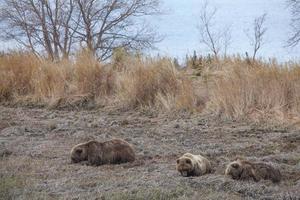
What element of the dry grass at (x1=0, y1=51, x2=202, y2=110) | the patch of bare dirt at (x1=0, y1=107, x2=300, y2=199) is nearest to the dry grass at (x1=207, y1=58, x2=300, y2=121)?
the patch of bare dirt at (x1=0, y1=107, x2=300, y2=199)

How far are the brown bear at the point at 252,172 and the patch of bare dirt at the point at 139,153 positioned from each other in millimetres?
147

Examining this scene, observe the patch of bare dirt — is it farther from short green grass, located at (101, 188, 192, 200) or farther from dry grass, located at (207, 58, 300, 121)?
dry grass, located at (207, 58, 300, 121)

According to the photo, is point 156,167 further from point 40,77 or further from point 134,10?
point 134,10

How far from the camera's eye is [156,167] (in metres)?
6.88

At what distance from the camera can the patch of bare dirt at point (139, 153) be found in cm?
578

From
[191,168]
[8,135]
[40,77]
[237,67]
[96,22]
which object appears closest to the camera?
[191,168]

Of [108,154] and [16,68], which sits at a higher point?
[16,68]

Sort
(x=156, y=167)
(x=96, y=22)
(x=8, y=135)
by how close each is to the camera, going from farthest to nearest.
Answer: (x=96, y=22)
(x=8, y=135)
(x=156, y=167)

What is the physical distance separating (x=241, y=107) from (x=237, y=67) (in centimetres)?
135

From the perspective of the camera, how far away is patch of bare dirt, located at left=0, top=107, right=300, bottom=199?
19.0ft

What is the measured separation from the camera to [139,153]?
7797 mm

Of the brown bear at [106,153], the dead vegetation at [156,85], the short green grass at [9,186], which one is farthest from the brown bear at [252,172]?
the dead vegetation at [156,85]

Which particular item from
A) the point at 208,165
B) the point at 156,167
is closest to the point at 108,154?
the point at 156,167

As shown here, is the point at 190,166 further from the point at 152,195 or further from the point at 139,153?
the point at 139,153
